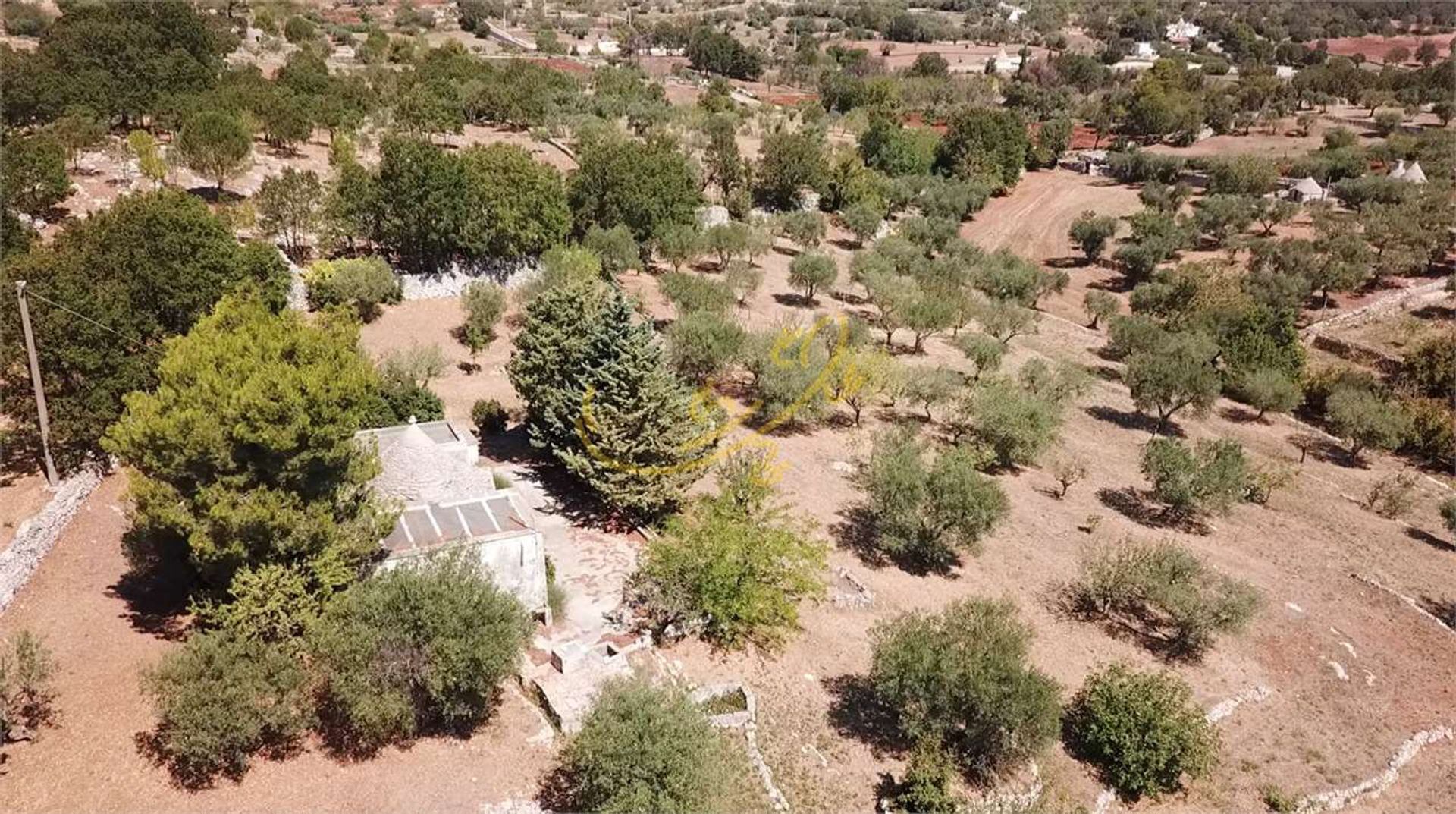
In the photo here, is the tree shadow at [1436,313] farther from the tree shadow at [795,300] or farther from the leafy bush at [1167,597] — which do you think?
the leafy bush at [1167,597]

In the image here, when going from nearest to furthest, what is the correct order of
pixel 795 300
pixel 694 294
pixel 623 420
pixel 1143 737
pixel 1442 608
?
pixel 1143 737, pixel 623 420, pixel 1442 608, pixel 694 294, pixel 795 300

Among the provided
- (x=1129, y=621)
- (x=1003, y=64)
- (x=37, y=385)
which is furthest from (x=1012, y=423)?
(x=1003, y=64)

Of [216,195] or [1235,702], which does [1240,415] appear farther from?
[216,195]

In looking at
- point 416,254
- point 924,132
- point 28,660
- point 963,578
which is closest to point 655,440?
point 963,578

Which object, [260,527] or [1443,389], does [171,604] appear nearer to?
[260,527]

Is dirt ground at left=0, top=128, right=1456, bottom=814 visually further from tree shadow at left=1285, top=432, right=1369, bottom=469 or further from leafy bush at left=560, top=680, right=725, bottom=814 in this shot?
leafy bush at left=560, top=680, right=725, bottom=814

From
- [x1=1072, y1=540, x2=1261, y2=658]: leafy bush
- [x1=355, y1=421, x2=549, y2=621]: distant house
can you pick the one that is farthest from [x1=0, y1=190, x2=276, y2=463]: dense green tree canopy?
[x1=1072, y1=540, x2=1261, y2=658]: leafy bush

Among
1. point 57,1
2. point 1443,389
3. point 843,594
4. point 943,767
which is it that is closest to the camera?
point 943,767
